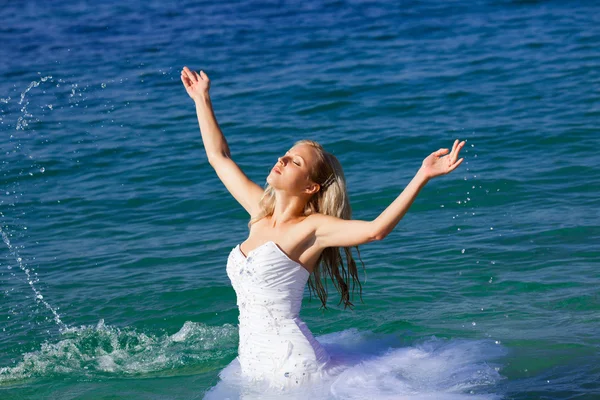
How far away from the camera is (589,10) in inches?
725

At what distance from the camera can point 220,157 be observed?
5996 mm

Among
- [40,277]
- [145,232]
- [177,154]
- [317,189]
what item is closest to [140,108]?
[177,154]

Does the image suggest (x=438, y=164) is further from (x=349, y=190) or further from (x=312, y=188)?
(x=349, y=190)

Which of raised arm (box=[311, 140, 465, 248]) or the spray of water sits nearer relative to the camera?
raised arm (box=[311, 140, 465, 248])

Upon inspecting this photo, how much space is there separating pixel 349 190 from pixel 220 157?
463 centimetres

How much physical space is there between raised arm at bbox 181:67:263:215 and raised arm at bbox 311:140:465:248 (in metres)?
0.67

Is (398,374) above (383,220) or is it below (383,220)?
below

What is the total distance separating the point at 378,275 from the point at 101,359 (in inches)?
99.8

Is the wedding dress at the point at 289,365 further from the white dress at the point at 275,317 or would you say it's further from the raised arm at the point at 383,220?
the raised arm at the point at 383,220

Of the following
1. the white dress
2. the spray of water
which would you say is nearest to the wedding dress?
the white dress

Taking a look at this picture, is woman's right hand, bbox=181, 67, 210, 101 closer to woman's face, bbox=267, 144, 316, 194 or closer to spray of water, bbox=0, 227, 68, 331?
woman's face, bbox=267, 144, 316, 194

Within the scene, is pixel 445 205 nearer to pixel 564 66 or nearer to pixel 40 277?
pixel 40 277

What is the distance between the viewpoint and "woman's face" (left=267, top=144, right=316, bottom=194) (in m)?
5.29

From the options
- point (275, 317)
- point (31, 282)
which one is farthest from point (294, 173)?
point (31, 282)
